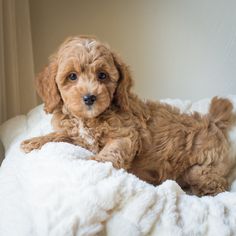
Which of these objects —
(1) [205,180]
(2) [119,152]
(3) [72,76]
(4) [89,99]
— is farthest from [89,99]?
(1) [205,180]

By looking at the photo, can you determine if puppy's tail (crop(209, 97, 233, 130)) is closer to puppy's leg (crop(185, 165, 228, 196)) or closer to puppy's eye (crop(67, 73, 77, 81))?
puppy's leg (crop(185, 165, 228, 196))

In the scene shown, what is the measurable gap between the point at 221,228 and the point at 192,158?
603 millimetres

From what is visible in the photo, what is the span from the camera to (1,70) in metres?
2.59

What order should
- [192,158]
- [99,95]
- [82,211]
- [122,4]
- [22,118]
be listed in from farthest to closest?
[122,4] → [22,118] → [192,158] → [99,95] → [82,211]

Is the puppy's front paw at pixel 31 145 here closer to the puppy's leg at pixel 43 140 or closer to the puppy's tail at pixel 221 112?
the puppy's leg at pixel 43 140

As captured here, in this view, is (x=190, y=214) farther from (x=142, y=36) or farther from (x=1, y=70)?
(x=142, y=36)

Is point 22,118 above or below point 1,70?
below

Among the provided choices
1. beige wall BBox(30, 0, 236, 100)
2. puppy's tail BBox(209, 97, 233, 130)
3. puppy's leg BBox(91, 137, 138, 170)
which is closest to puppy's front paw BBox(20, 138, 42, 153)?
puppy's leg BBox(91, 137, 138, 170)

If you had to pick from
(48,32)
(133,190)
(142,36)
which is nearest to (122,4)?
(142,36)

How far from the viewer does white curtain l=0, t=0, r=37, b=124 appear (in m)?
2.62

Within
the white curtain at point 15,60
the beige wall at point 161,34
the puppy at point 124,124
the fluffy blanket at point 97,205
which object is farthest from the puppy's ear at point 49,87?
the beige wall at point 161,34

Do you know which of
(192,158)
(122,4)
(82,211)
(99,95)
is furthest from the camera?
(122,4)

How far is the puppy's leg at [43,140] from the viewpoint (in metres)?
1.95

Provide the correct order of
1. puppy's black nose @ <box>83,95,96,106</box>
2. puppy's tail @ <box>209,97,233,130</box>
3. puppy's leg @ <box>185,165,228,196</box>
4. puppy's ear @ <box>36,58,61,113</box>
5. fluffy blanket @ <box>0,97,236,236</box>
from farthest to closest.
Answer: puppy's tail @ <box>209,97,233,130</box> → puppy's leg @ <box>185,165,228,196</box> → puppy's ear @ <box>36,58,61,113</box> → puppy's black nose @ <box>83,95,96,106</box> → fluffy blanket @ <box>0,97,236,236</box>
